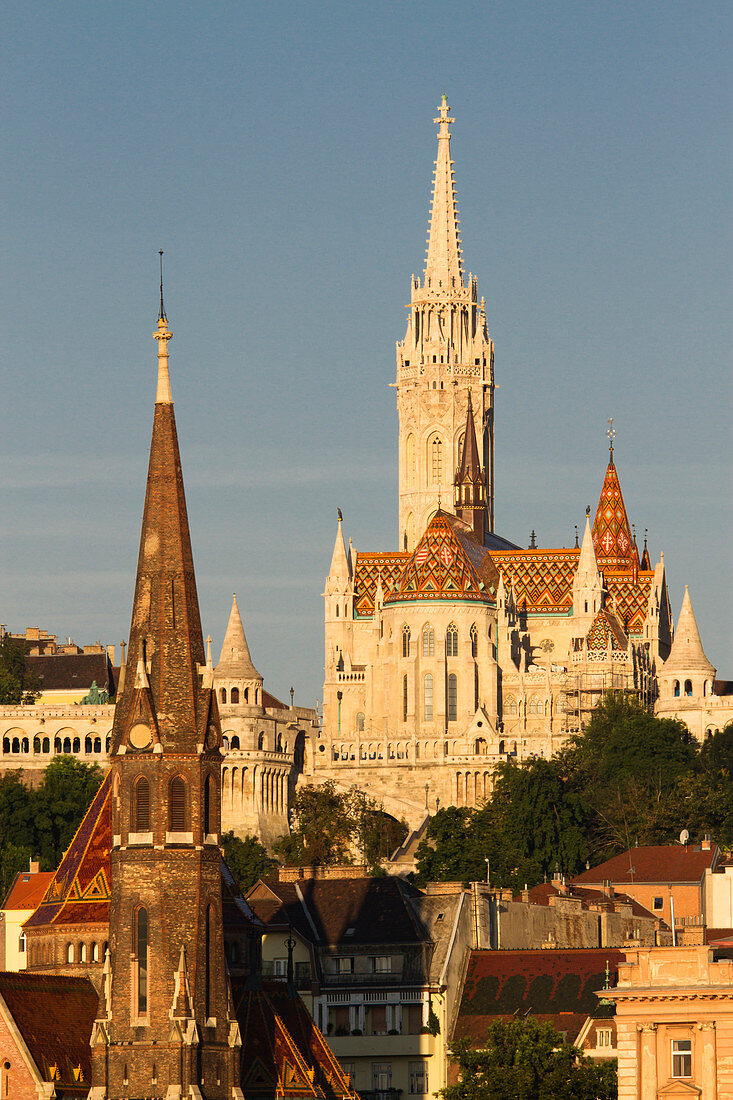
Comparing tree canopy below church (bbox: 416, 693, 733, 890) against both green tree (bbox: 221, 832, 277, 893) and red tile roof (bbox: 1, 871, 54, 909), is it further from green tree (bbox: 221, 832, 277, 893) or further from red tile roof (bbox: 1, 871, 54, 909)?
red tile roof (bbox: 1, 871, 54, 909)

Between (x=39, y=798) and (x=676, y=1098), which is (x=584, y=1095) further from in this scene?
(x=39, y=798)

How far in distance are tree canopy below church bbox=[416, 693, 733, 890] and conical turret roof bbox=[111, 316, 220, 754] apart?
8091cm

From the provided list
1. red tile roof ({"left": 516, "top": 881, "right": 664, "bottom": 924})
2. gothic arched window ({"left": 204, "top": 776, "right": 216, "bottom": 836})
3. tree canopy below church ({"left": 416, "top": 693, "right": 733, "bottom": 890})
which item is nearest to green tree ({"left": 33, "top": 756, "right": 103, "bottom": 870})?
tree canopy below church ({"left": 416, "top": 693, "right": 733, "bottom": 890})

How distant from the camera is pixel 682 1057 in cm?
9006

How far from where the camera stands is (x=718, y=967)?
8994 cm

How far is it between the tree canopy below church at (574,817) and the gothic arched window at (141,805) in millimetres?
83056

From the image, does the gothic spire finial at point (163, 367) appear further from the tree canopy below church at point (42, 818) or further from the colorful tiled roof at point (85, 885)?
the tree canopy below church at point (42, 818)

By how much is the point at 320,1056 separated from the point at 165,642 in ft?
52.2

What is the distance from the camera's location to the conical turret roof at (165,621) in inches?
3583

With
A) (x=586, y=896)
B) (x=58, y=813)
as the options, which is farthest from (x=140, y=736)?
(x=58, y=813)

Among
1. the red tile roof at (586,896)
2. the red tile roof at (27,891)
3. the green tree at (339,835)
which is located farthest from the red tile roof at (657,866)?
the red tile roof at (27,891)

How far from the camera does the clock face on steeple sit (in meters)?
90.8

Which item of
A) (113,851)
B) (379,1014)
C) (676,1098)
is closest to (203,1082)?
(113,851)

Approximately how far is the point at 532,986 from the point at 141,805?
3146 centimetres
